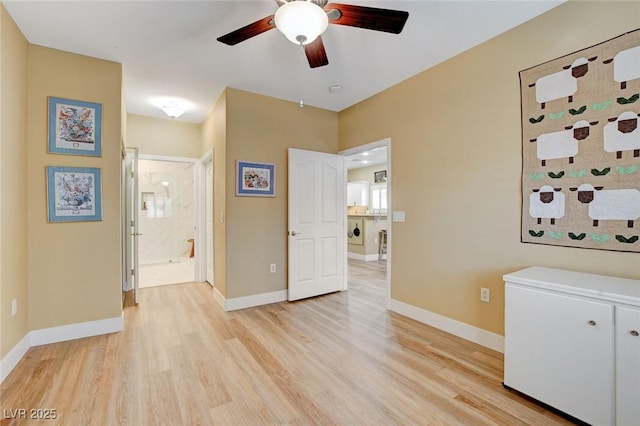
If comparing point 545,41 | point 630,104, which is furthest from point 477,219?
point 545,41

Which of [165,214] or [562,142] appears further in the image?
[165,214]

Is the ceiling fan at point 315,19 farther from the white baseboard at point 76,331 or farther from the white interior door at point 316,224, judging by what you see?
the white baseboard at point 76,331

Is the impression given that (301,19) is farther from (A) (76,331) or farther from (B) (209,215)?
(B) (209,215)

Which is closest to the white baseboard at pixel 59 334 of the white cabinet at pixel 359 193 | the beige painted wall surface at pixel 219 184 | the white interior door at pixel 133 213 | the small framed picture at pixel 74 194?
the white interior door at pixel 133 213

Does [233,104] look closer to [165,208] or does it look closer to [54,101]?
[54,101]

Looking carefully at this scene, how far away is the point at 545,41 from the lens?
214cm

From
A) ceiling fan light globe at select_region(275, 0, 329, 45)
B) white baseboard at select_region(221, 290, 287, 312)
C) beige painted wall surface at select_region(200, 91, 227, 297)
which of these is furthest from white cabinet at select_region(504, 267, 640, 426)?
beige painted wall surface at select_region(200, 91, 227, 297)

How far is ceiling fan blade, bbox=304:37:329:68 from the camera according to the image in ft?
6.46

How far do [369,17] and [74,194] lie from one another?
2958mm

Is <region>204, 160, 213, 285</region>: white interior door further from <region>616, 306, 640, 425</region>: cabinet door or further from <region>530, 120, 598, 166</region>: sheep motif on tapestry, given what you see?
<region>616, 306, 640, 425</region>: cabinet door

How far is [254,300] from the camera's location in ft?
11.8

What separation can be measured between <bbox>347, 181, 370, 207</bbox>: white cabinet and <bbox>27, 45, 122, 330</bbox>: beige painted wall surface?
6.17m

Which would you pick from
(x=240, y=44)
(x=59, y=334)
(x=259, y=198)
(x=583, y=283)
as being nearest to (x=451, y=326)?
(x=583, y=283)

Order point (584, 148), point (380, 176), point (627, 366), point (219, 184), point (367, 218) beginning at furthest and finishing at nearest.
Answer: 1. point (380, 176)
2. point (367, 218)
3. point (219, 184)
4. point (584, 148)
5. point (627, 366)
